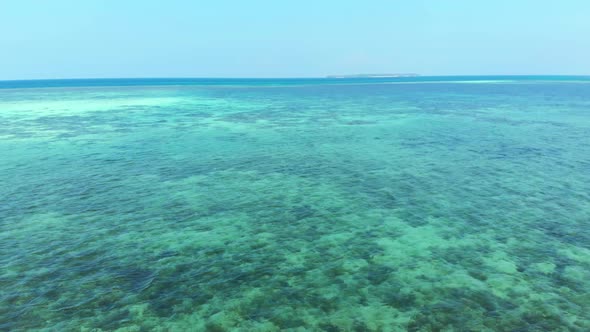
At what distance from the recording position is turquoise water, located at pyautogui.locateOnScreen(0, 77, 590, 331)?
28.6 ft

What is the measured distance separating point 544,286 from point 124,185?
1780 cm

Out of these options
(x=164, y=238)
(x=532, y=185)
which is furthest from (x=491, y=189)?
(x=164, y=238)

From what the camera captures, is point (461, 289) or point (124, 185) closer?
point (461, 289)

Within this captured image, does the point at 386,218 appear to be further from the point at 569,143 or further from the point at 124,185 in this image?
the point at 569,143

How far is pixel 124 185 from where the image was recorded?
709 inches

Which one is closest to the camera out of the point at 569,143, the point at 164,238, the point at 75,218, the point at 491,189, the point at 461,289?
the point at 461,289

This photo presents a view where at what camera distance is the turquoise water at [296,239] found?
8719 mm

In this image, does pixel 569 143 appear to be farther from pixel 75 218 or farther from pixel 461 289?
pixel 75 218

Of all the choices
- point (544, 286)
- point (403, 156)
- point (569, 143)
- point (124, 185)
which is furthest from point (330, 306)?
point (569, 143)

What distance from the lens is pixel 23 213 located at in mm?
14461

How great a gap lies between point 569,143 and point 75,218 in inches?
1315

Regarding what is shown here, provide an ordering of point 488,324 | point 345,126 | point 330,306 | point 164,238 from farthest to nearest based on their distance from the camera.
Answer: point 345,126 < point 164,238 < point 330,306 < point 488,324

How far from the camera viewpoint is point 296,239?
12.5m

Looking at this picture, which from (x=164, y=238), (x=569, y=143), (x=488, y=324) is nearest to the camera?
(x=488, y=324)
